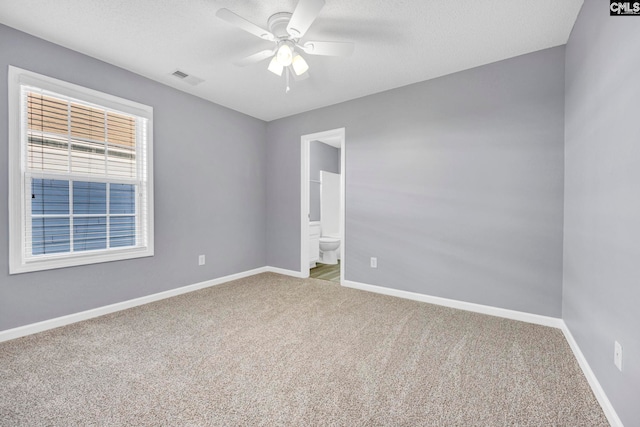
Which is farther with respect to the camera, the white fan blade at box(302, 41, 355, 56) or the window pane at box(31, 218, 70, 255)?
the window pane at box(31, 218, 70, 255)

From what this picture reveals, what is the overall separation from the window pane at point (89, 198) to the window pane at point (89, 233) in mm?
83

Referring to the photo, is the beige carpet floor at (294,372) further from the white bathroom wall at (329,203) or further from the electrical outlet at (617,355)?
the white bathroom wall at (329,203)

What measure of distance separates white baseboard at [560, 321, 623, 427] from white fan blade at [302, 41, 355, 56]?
267cm

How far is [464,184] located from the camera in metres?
2.88

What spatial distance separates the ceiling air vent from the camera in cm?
298

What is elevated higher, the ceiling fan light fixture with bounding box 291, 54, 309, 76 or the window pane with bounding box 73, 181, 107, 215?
the ceiling fan light fixture with bounding box 291, 54, 309, 76

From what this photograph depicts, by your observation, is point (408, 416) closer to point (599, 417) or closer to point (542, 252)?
point (599, 417)

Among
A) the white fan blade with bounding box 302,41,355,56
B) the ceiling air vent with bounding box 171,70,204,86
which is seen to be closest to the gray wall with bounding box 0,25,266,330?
the ceiling air vent with bounding box 171,70,204,86

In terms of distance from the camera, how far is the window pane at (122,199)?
9.43 feet

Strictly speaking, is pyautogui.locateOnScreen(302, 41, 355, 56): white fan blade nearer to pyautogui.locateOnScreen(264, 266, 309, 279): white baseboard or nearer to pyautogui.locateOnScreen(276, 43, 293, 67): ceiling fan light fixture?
pyautogui.locateOnScreen(276, 43, 293, 67): ceiling fan light fixture

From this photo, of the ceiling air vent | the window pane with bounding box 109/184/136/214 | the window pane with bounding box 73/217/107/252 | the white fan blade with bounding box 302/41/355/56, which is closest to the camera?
the white fan blade with bounding box 302/41/355/56

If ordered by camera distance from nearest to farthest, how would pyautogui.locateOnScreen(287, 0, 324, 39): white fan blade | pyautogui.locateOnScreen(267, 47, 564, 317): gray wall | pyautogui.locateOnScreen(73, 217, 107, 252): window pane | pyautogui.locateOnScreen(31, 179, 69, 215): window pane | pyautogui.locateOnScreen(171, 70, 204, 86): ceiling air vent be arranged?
pyautogui.locateOnScreen(287, 0, 324, 39): white fan blade, pyautogui.locateOnScreen(31, 179, 69, 215): window pane, pyautogui.locateOnScreen(267, 47, 564, 317): gray wall, pyautogui.locateOnScreen(73, 217, 107, 252): window pane, pyautogui.locateOnScreen(171, 70, 204, 86): ceiling air vent

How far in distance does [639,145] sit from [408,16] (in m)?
1.65

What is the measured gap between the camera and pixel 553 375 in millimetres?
1752
